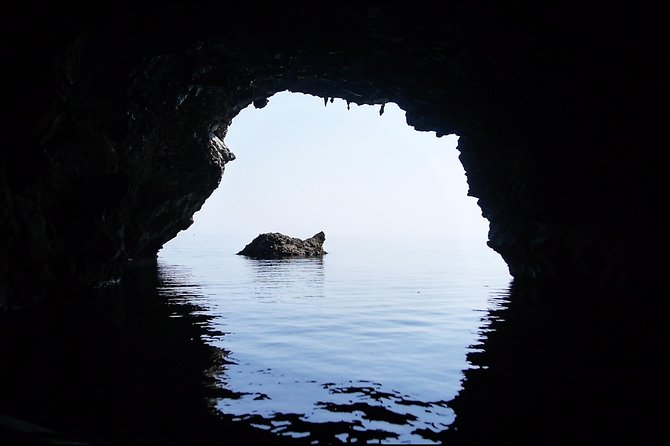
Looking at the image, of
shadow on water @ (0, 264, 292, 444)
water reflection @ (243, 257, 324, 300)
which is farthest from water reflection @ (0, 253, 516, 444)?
water reflection @ (243, 257, 324, 300)

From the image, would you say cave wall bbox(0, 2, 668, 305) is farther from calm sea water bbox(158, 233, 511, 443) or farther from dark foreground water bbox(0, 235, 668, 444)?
calm sea water bbox(158, 233, 511, 443)

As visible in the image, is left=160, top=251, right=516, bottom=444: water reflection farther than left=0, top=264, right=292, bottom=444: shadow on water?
Yes

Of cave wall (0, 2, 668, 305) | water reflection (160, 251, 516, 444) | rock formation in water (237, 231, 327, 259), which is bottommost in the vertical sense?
water reflection (160, 251, 516, 444)

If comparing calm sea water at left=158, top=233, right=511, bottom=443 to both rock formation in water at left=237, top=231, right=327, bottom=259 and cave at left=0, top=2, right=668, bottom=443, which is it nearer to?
cave at left=0, top=2, right=668, bottom=443

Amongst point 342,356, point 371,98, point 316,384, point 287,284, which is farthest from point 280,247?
point 316,384

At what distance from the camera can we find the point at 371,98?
2786 cm

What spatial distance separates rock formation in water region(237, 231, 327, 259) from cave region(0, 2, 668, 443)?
1244 inches

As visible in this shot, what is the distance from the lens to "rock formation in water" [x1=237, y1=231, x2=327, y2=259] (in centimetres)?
6062

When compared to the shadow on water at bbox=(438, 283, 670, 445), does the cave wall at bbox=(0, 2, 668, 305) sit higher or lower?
higher

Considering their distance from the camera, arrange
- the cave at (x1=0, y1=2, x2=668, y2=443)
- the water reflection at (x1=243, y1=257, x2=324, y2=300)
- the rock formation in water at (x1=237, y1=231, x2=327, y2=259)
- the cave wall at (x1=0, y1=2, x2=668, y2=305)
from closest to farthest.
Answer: the cave at (x1=0, y1=2, x2=668, y2=443) → the cave wall at (x1=0, y1=2, x2=668, y2=305) → the water reflection at (x1=243, y1=257, x2=324, y2=300) → the rock formation in water at (x1=237, y1=231, x2=327, y2=259)

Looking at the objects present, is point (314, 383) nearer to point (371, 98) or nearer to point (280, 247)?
point (371, 98)

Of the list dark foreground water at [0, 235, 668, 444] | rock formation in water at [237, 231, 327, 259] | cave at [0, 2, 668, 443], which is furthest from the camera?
rock formation in water at [237, 231, 327, 259]

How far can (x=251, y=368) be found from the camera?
36.1 ft

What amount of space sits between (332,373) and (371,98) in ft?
66.6
